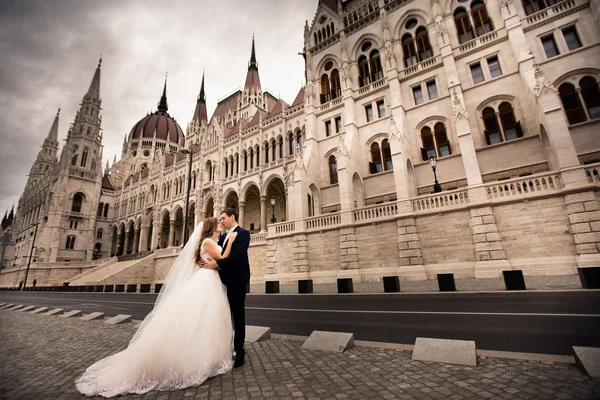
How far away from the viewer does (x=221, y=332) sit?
329 centimetres

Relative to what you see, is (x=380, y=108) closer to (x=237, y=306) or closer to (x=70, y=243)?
(x=237, y=306)

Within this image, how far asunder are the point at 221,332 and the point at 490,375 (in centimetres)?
303

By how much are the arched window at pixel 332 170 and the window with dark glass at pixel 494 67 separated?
11.2 m

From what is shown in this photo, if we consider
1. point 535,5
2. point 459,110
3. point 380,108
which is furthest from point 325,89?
point 535,5

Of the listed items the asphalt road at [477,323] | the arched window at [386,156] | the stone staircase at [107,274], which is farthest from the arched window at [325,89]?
the stone staircase at [107,274]

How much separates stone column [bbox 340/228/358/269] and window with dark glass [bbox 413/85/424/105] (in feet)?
35.0

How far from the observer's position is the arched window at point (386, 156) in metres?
18.3

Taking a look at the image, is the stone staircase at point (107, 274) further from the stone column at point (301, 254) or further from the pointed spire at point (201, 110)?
the pointed spire at point (201, 110)

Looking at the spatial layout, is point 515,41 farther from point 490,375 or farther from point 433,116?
point 490,375

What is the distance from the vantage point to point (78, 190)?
47688 mm

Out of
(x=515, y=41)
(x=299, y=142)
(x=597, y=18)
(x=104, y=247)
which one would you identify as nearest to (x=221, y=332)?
(x=515, y=41)

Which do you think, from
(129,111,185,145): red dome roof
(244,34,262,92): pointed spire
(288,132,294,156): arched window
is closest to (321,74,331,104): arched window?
(288,132,294,156): arched window

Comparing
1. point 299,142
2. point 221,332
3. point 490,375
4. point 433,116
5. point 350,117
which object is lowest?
point 490,375

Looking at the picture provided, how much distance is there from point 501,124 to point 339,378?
1769cm
